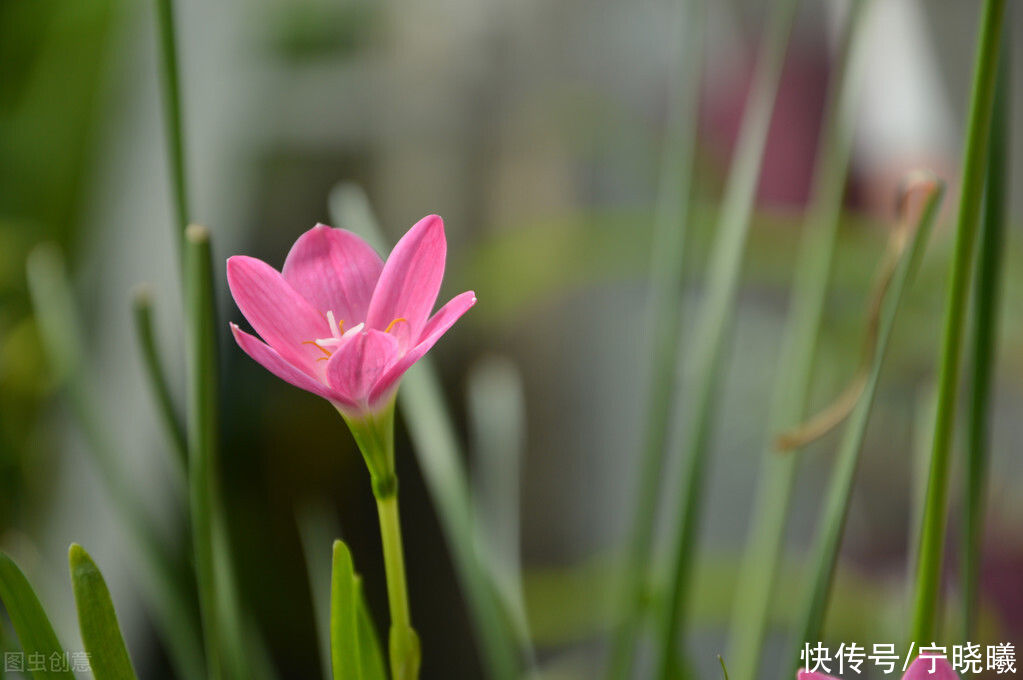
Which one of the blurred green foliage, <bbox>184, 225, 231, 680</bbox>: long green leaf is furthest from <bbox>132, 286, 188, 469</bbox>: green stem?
the blurred green foliage

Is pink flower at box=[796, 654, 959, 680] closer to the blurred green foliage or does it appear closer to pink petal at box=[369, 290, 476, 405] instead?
pink petal at box=[369, 290, 476, 405]

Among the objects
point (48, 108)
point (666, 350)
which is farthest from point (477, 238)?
point (666, 350)

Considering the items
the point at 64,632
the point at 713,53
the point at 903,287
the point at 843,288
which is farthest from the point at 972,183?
the point at 713,53

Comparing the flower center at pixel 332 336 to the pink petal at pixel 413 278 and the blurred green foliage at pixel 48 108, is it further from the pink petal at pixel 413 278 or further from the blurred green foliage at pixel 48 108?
the blurred green foliage at pixel 48 108

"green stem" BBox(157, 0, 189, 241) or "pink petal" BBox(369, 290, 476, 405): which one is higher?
"green stem" BBox(157, 0, 189, 241)

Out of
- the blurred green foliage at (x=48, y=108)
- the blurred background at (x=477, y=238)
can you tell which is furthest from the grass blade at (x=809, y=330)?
the blurred green foliage at (x=48, y=108)

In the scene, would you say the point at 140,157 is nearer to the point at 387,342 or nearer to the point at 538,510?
the point at 538,510

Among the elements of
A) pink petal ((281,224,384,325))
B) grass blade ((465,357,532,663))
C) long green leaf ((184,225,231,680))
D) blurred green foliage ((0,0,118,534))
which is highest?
blurred green foliage ((0,0,118,534))
